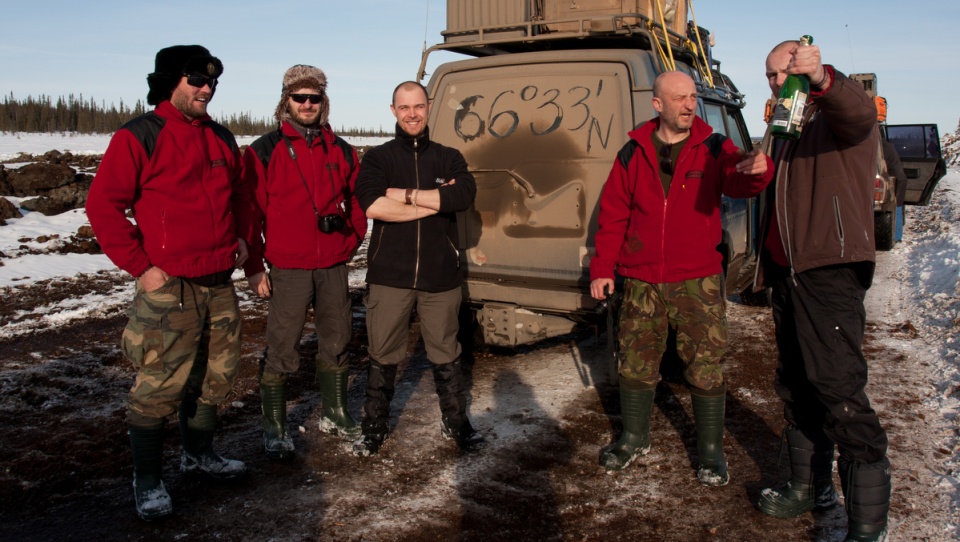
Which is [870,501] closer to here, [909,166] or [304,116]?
[304,116]

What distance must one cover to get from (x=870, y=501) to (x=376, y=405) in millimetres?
2378

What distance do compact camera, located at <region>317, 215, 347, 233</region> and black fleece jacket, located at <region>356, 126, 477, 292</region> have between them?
0.17m

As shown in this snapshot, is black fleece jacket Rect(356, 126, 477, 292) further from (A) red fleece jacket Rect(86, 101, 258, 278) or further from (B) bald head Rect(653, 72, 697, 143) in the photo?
(B) bald head Rect(653, 72, 697, 143)

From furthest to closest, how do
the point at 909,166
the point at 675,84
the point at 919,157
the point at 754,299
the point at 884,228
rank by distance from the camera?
the point at 919,157 < the point at 909,166 < the point at 884,228 < the point at 754,299 < the point at 675,84

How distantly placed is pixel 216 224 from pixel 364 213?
823 mm

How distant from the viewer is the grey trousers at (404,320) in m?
3.84

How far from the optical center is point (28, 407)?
4410 millimetres

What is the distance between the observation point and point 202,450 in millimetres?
3514

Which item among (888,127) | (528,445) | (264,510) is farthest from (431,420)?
(888,127)

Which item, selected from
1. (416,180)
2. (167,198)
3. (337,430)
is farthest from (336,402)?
(167,198)

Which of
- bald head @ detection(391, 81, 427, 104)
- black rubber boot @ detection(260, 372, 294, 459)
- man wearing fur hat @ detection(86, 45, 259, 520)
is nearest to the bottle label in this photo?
bald head @ detection(391, 81, 427, 104)

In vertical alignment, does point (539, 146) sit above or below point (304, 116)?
below

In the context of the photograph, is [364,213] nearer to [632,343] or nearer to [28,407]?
[632,343]

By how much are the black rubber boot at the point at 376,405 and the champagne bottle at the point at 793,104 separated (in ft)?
7.59
